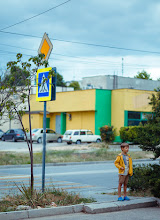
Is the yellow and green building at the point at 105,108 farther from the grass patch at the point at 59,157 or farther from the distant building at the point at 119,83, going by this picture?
the distant building at the point at 119,83

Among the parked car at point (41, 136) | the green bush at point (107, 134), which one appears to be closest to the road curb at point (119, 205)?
the green bush at point (107, 134)

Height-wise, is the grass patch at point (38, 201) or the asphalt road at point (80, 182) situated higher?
the grass patch at point (38, 201)

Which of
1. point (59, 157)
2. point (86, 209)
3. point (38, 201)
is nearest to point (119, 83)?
point (59, 157)

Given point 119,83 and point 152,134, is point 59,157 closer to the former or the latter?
point 152,134

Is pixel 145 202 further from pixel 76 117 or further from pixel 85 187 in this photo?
pixel 76 117

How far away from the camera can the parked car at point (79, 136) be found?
4003 cm

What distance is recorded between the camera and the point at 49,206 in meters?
8.15

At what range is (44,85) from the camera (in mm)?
9516

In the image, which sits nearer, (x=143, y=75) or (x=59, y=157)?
(x=59, y=157)

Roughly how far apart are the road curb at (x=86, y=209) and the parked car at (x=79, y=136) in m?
30.8

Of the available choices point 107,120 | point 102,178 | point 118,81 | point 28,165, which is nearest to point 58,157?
point 28,165

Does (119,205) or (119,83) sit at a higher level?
(119,83)

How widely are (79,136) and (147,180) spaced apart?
31.2 metres

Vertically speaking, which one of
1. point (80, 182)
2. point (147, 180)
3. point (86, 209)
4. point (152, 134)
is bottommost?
point (80, 182)
